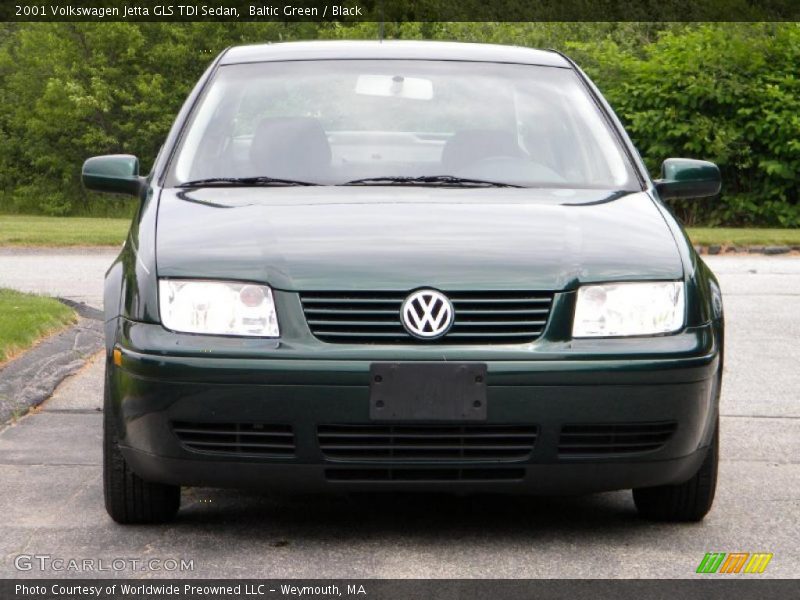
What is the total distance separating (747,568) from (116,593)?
5.72 feet

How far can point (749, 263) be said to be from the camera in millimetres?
16922

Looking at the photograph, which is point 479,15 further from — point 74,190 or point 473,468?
point 473,468

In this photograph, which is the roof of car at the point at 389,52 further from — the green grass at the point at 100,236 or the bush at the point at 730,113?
the bush at the point at 730,113

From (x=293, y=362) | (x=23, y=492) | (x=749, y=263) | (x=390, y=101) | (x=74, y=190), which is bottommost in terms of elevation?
(x=74, y=190)

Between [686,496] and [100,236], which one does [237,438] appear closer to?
[686,496]

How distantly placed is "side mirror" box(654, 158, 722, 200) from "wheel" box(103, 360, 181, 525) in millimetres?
2113

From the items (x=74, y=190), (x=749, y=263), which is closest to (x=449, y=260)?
(x=749, y=263)

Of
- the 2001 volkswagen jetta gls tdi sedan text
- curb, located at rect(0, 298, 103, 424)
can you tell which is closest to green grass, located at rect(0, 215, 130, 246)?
curb, located at rect(0, 298, 103, 424)

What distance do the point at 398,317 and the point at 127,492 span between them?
3.57 feet

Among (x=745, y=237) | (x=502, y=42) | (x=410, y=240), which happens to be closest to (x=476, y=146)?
(x=410, y=240)

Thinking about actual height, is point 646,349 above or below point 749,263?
above

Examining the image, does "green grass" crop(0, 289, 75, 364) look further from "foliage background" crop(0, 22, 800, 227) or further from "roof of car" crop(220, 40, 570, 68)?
"foliage background" crop(0, 22, 800, 227)

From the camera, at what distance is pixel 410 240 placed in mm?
4508

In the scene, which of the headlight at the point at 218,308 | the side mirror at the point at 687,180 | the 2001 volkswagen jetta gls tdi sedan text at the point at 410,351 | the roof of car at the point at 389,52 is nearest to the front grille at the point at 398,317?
the 2001 volkswagen jetta gls tdi sedan text at the point at 410,351
